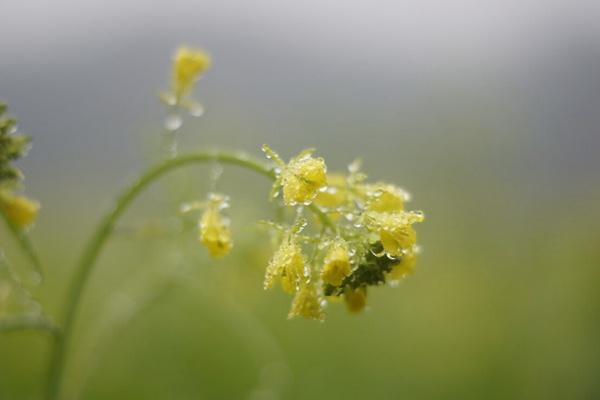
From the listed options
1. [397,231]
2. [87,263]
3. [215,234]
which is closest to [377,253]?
[397,231]

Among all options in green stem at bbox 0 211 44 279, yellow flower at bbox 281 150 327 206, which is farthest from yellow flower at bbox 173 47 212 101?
yellow flower at bbox 281 150 327 206

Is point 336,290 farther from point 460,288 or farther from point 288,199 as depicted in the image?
point 460,288

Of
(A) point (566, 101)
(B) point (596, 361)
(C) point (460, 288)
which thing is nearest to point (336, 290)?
(B) point (596, 361)

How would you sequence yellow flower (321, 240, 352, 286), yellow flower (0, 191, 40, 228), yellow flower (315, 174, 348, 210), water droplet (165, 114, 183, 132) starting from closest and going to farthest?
yellow flower (321, 240, 352, 286) < yellow flower (315, 174, 348, 210) < yellow flower (0, 191, 40, 228) < water droplet (165, 114, 183, 132)

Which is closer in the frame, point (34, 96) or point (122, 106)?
point (122, 106)

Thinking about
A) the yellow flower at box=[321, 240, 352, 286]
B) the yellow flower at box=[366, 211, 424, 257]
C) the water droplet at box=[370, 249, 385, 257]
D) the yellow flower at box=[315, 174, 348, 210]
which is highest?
the yellow flower at box=[315, 174, 348, 210]

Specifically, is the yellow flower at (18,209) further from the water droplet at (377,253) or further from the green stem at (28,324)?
the water droplet at (377,253)

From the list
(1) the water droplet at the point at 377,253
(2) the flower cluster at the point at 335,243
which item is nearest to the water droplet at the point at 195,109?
(2) the flower cluster at the point at 335,243

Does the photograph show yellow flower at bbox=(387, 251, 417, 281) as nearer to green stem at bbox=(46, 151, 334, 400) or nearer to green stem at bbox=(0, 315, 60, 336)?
green stem at bbox=(46, 151, 334, 400)
